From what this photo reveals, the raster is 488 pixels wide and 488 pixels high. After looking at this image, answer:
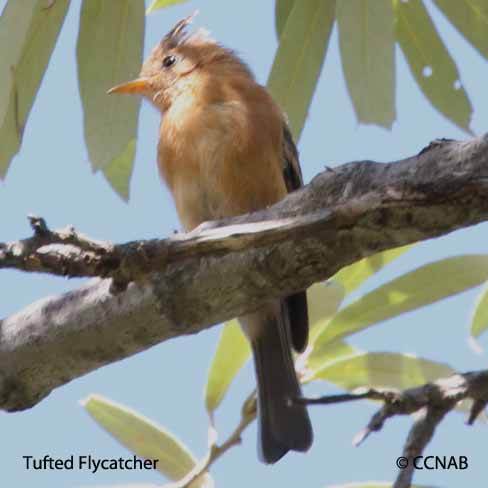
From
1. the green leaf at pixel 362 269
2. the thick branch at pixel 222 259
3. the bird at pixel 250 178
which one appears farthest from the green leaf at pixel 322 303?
the thick branch at pixel 222 259

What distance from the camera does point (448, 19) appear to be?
3.53m

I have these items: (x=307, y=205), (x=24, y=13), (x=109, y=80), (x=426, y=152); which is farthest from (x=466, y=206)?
(x=109, y=80)

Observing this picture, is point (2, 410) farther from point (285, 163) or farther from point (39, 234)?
point (285, 163)

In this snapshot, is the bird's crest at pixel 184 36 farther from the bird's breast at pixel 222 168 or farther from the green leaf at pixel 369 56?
the green leaf at pixel 369 56

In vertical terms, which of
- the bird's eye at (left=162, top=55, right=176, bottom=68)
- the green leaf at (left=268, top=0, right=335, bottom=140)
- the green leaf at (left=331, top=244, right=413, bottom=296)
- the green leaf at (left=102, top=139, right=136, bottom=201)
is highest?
the bird's eye at (left=162, top=55, right=176, bottom=68)

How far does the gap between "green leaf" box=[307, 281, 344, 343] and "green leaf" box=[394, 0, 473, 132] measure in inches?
29.5

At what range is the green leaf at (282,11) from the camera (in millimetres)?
3756

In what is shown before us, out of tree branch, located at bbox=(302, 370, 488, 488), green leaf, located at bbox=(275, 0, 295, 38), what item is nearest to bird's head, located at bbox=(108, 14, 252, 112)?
green leaf, located at bbox=(275, 0, 295, 38)

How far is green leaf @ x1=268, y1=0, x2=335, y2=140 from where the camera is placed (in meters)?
3.44

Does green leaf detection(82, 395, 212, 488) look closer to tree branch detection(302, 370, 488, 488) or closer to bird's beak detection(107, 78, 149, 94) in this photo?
bird's beak detection(107, 78, 149, 94)

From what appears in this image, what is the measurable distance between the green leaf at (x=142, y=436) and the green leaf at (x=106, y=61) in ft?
3.09

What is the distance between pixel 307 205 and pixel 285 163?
1870 millimetres

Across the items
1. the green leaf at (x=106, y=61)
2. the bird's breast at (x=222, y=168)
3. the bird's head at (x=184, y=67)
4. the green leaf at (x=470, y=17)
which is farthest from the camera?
the bird's head at (x=184, y=67)

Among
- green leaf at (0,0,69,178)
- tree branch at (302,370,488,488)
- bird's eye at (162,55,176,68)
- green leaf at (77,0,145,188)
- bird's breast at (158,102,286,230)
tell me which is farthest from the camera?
bird's eye at (162,55,176,68)
